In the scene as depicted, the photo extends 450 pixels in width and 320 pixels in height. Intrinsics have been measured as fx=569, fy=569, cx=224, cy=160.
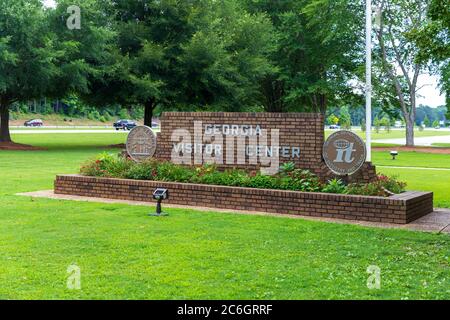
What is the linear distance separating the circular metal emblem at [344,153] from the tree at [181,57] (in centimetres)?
2383

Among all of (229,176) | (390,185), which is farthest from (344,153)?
(229,176)

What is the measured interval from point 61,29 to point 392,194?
28.6m

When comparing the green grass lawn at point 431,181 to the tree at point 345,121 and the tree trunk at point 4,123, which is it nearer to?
the tree trunk at point 4,123

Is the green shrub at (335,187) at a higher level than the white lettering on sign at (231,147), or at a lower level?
lower

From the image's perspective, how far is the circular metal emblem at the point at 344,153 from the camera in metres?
11.2

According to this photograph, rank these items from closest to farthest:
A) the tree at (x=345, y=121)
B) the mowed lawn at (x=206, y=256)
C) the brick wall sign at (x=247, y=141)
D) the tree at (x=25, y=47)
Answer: the mowed lawn at (x=206, y=256) < the brick wall sign at (x=247, y=141) < the tree at (x=25, y=47) < the tree at (x=345, y=121)

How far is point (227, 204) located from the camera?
11.6 metres

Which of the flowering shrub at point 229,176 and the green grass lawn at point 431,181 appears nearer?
the flowering shrub at point 229,176

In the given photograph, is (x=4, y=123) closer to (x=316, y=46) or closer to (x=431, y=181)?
(x=316, y=46)

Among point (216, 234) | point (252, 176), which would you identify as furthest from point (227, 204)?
point (216, 234)

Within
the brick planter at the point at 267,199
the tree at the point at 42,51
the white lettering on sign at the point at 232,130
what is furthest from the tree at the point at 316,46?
the brick planter at the point at 267,199
